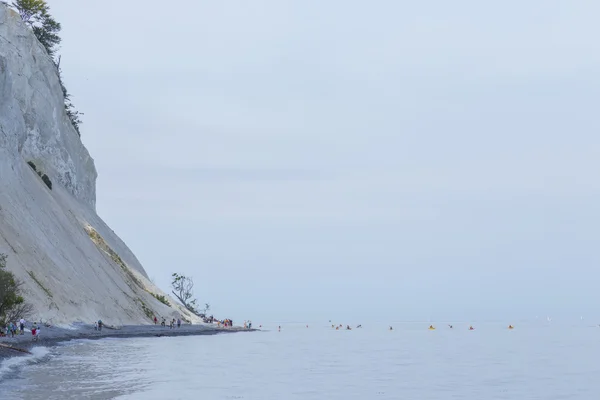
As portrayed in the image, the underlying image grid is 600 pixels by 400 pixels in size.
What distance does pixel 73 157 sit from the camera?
302 feet

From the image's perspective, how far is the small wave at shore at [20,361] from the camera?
110ft

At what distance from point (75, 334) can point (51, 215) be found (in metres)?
Answer: 17.3

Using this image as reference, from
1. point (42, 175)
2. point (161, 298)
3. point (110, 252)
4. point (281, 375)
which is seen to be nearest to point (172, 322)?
point (161, 298)

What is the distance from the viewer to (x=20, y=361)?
37.8m

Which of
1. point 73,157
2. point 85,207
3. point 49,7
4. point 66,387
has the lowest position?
point 66,387

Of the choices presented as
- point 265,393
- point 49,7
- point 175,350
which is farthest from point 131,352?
point 49,7

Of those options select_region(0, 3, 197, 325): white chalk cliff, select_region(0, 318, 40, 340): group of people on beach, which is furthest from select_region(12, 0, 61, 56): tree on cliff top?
select_region(0, 318, 40, 340): group of people on beach

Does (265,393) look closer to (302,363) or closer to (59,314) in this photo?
(302,363)

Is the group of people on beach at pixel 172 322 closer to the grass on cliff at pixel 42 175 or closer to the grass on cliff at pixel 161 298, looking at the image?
the grass on cliff at pixel 161 298

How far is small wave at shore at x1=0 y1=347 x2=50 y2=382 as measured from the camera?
3346cm

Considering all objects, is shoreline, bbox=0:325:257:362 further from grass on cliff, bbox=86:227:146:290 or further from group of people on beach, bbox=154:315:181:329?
grass on cliff, bbox=86:227:146:290

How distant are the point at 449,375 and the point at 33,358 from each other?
2419 centimetres

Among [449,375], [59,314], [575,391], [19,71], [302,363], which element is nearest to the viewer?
[575,391]

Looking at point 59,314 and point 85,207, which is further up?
point 85,207
